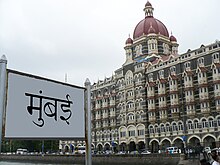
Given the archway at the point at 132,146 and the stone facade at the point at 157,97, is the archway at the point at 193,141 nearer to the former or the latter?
the stone facade at the point at 157,97

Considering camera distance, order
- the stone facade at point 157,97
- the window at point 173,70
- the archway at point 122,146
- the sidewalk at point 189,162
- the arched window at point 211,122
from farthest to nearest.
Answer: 1. the archway at point 122,146
2. the window at point 173,70
3. the stone facade at point 157,97
4. the arched window at point 211,122
5. the sidewalk at point 189,162

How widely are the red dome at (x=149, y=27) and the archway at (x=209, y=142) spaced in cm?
2134

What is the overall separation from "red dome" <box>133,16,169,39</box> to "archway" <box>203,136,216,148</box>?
70.0 ft

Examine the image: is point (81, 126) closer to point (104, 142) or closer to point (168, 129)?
point (168, 129)

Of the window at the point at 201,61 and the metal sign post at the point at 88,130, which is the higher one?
the window at the point at 201,61

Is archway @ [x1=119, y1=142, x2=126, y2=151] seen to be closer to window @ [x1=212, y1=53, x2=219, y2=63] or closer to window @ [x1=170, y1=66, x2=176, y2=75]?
window @ [x1=170, y1=66, x2=176, y2=75]

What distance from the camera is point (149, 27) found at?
52.3 metres

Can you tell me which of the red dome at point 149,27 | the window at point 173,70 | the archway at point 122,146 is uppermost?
the red dome at point 149,27

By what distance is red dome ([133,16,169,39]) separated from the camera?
172ft

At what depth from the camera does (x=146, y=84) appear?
47.3 m

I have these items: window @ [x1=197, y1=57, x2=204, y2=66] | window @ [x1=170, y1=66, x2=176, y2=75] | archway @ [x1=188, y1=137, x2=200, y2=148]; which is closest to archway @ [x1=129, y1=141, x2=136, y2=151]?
archway @ [x1=188, y1=137, x2=200, y2=148]

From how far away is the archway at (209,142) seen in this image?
39.0 m

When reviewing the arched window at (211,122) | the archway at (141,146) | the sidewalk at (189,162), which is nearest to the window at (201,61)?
the arched window at (211,122)

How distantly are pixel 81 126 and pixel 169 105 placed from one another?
41.9 metres
